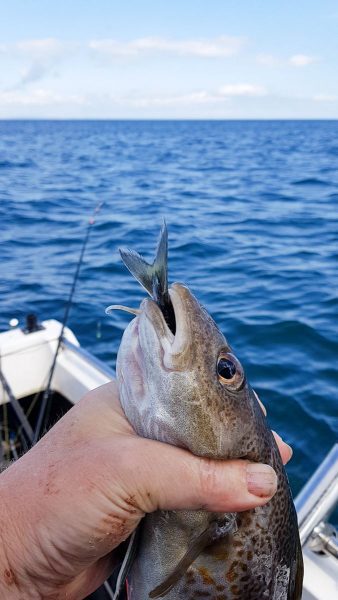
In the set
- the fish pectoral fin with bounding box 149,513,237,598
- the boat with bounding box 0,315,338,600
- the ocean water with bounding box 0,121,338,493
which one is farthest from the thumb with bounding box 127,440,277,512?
the ocean water with bounding box 0,121,338,493

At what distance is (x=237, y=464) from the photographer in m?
2.08

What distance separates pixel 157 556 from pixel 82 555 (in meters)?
0.31

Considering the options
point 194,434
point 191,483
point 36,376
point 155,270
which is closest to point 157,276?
point 155,270

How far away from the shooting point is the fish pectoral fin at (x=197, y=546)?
205cm

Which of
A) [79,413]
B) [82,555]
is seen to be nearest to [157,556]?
[82,555]

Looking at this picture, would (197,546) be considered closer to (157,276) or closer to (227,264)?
(157,276)

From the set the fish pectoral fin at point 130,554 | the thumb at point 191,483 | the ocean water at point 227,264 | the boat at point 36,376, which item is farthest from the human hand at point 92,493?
the ocean water at point 227,264

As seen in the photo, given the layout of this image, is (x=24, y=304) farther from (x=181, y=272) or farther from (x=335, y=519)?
(x=335, y=519)

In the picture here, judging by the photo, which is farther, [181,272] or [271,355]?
[181,272]

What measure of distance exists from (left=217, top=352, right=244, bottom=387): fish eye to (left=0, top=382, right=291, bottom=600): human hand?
0.30 meters

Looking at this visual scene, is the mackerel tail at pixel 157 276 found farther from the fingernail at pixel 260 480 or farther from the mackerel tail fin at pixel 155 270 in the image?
the fingernail at pixel 260 480

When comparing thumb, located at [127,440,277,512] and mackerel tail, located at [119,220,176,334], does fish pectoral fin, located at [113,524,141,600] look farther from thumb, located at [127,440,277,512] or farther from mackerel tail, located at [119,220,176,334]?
mackerel tail, located at [119,220,176,334]

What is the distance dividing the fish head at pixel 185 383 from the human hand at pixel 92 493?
71mm

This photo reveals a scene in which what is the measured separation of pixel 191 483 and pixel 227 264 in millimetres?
11033
